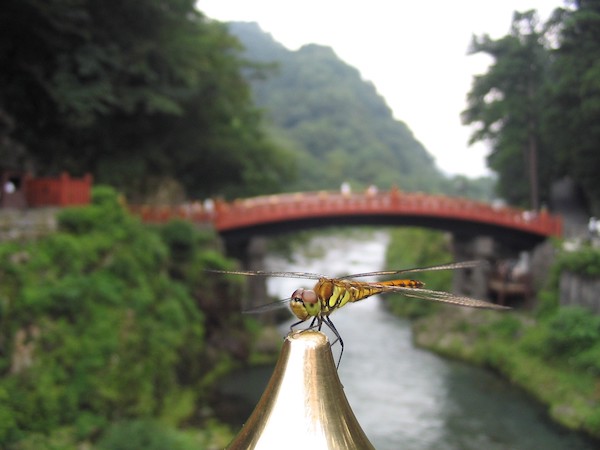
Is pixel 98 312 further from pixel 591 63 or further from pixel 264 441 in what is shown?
pixel 591 63

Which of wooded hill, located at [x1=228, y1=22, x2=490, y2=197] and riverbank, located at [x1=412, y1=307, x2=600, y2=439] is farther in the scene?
wooded hill, located at [x1=228, y1=22, x2=490, y2=197]

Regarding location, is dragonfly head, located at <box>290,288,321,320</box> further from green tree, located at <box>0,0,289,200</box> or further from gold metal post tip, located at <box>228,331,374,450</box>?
green tree, located at <box>0,0,289,200</box>

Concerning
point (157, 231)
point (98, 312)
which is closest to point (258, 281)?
point (157, 231)

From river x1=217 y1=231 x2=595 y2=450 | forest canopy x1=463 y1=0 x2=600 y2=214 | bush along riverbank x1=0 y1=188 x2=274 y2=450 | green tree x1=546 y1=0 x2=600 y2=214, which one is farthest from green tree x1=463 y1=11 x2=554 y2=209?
bush along riverbank x1=0 y1=188 x2=274 y2=450

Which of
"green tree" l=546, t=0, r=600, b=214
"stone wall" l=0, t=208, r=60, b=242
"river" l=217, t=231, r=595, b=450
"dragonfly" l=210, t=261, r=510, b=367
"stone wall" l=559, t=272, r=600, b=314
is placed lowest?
"river" l=217, t=231, r=595, b=450

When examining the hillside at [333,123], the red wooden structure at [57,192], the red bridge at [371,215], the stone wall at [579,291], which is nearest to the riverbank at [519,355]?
the stone wall at [579,291]

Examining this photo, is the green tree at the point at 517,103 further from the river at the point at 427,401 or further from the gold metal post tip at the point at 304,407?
the gold metal post tip at the point at 304,407

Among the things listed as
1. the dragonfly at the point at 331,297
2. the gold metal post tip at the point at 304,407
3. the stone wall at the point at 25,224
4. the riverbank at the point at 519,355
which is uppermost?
the stone wall at the point at 25,224
